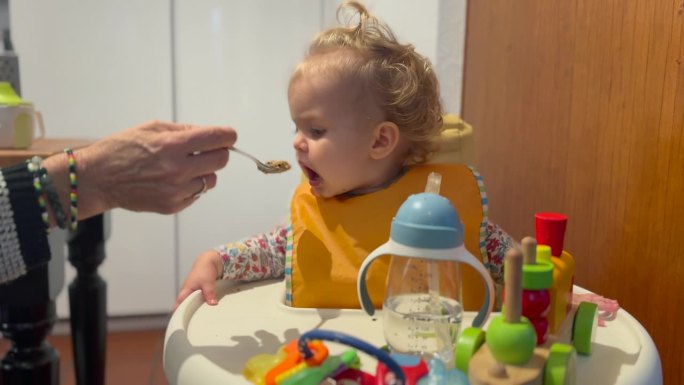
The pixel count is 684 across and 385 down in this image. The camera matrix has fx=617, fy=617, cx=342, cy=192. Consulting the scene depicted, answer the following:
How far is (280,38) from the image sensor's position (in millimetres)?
2305

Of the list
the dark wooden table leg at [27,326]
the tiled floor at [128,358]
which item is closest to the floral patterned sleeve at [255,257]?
the dark wooden table leg at [27,326]

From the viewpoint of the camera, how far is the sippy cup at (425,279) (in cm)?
61

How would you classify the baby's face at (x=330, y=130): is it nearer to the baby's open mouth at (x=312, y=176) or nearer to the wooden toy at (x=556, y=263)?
the baby's open mouth at (x=312, y=176)

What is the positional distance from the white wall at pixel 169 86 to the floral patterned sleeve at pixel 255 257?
1355 millimetres

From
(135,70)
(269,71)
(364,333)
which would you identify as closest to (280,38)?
(269,71)

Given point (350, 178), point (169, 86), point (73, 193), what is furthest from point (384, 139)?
point (169, 86)

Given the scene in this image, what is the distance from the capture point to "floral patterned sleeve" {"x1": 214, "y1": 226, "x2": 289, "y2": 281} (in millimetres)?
942

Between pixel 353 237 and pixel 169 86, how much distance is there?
156 centimetres

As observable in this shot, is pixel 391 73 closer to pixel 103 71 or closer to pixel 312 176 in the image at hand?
pixel 312 176

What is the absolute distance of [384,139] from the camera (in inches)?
36.7

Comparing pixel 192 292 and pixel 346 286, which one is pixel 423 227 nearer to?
pixel 346 286

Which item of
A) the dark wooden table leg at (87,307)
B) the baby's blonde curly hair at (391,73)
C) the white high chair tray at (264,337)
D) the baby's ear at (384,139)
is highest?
the baby's blonde curly hair at (391,73)

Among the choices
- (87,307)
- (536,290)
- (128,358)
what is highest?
(536,290)

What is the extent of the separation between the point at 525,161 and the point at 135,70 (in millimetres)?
1478
